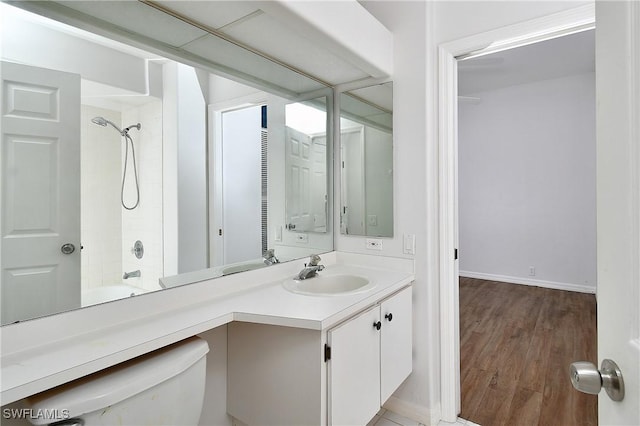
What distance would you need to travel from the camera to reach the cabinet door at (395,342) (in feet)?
5.08

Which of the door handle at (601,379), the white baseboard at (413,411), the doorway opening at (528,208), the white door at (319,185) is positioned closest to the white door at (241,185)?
the white door at (319,185)


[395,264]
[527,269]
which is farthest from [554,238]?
[395,264]

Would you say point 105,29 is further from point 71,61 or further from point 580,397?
point 580,397

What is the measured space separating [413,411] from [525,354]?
1300 mm

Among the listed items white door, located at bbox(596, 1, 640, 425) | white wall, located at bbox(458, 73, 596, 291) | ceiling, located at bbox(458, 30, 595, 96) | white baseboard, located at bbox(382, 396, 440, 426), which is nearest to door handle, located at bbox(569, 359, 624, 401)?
white door, located at bbox(596, 1, 640, 425)

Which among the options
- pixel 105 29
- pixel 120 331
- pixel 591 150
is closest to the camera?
pixel 120 331

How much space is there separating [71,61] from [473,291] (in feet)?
15.1

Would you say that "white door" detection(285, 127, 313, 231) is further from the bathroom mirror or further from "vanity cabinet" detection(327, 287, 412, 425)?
"vanity cabinet" detection(327, 287, 412, 425)

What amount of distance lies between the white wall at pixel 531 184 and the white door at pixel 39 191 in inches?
197

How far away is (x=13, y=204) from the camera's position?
0.95 metres

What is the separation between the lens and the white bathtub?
1085mm

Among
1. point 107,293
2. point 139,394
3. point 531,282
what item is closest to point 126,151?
point 107,293

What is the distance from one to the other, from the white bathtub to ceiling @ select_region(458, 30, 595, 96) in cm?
327

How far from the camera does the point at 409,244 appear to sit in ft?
6.20
